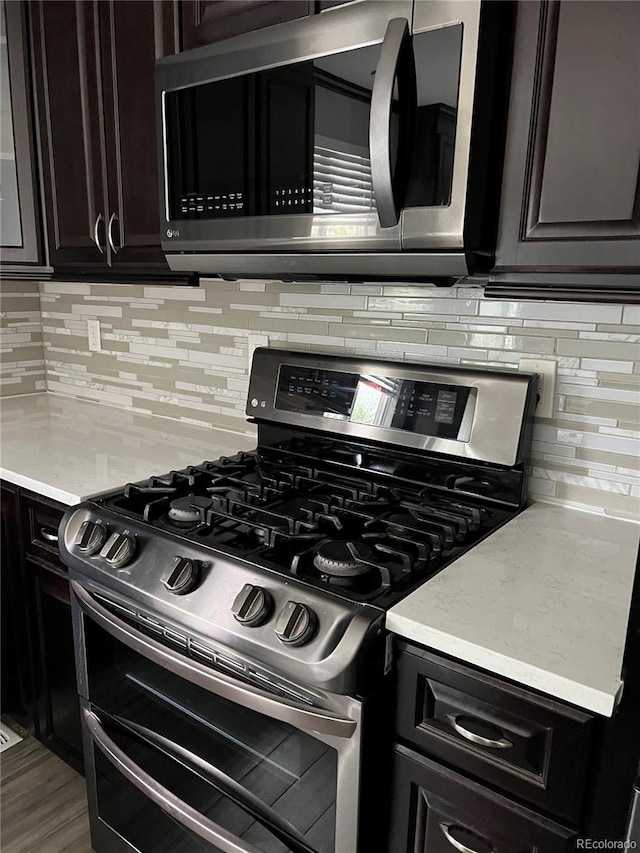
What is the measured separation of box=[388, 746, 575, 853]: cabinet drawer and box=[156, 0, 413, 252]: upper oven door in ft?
2.76

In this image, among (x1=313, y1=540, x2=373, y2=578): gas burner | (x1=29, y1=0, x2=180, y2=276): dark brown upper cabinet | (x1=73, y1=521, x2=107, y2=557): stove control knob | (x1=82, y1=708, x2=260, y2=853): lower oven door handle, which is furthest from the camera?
(x1=29, y1=0, x2=180, y2=276): dark brown upper cabinet

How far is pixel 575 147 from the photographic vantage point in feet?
3.23

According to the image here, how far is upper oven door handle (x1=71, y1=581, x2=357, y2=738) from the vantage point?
3.11 ft

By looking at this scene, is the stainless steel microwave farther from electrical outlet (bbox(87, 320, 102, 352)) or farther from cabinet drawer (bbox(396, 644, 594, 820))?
electrical outlet (bbox(87, 320, 102, 352))

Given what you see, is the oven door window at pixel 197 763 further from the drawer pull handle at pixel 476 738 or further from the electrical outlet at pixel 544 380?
the electrical outlet at pixel 544 380

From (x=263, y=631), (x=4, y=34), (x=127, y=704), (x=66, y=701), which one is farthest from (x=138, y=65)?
(x=66, y=701)

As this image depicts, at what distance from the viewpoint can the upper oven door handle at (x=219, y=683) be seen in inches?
37.3

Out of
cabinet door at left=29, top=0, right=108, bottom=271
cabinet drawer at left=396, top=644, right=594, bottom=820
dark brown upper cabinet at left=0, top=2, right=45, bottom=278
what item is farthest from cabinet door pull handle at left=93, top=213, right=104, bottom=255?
cabinet drawer at left=396, top=644, right=594, bottom=820

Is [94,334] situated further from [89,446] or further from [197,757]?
[197,757]

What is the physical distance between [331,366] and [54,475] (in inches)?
28.2

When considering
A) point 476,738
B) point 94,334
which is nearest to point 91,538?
point 476,738

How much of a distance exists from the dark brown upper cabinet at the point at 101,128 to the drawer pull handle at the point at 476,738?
1187 mm

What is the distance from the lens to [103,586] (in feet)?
4.16

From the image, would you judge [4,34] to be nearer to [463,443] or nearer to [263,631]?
[463,443]
